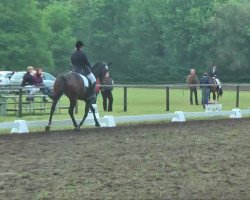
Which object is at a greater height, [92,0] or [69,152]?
[92,0]

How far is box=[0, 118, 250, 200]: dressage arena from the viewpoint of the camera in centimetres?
809

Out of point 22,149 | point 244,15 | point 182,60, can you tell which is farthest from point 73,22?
point 22,149

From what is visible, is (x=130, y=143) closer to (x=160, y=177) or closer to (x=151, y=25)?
(x=160, y=177)

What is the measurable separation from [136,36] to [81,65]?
237ft

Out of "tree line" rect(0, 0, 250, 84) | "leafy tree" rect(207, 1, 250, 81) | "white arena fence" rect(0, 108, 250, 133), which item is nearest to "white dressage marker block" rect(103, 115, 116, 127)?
"white arena fence" rect(0, 108, 250, 133)

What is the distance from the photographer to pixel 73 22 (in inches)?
3669

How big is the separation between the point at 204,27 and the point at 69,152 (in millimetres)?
69513

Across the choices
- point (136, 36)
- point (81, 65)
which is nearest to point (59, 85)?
point (81, 65)

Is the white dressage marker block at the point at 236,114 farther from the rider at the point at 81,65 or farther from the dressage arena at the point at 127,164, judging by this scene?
the rider at the point at 81,65

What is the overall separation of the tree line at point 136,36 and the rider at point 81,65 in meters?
48.0

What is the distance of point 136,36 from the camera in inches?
3519

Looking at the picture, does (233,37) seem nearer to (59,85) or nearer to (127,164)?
(59,85)

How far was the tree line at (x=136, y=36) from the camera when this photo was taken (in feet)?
224

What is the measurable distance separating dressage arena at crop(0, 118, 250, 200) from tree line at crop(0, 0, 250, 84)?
50.5 metres
